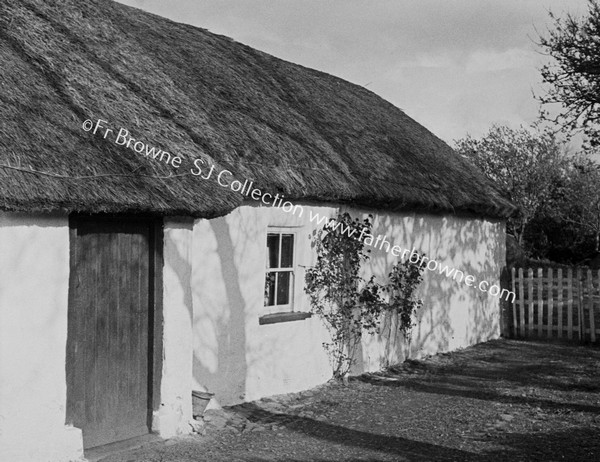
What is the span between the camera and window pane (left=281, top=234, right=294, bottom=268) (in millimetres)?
10227

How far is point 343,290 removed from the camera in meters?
11.0

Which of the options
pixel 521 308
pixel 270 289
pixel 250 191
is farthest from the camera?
pixel 521 308

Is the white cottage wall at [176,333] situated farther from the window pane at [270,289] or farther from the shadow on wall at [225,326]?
the window pane at [270,289]

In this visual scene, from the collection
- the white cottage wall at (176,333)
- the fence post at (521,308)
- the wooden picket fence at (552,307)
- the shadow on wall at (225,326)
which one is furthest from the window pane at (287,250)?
the fence post at (521,308)

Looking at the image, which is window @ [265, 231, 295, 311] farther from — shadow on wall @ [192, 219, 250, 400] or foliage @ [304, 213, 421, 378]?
shadow on wall @ [192, 219, 250, 400]

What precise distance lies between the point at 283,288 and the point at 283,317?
1.63 feet

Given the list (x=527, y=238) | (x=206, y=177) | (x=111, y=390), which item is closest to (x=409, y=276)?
(x=206, y=177)

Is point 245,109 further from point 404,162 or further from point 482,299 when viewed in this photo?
point 482,299

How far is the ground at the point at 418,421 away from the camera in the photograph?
24.2 feet

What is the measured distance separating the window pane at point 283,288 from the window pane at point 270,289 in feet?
0.41

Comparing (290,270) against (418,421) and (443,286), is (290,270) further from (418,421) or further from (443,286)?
(443,286)

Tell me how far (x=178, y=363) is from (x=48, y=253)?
1.89 meters

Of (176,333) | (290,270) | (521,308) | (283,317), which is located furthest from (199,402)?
(521,308)

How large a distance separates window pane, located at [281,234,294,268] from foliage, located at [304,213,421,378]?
32 cm
